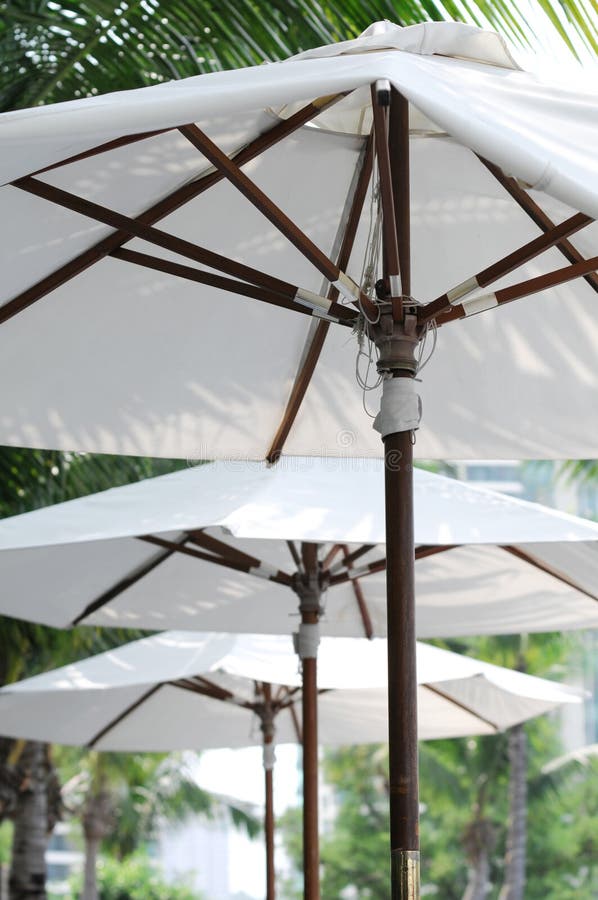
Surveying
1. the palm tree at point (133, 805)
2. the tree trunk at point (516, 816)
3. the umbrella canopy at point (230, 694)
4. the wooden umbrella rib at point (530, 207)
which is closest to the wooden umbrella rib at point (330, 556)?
the umbrella canopy at point (230, 694)

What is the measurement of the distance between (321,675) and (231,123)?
4.69m

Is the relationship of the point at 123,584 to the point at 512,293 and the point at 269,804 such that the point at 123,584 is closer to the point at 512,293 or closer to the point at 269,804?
the point at 269,804

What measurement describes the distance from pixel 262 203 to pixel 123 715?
6309 mm

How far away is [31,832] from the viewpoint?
12.3 m

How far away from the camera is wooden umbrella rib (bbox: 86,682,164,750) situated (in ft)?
28.4

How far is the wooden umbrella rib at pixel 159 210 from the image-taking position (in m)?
3.46

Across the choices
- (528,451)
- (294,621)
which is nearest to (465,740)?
(294,621)

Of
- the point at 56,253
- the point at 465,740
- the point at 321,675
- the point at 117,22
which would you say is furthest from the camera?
the point at 465,740

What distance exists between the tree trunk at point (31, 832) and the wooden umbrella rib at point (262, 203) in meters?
10.1

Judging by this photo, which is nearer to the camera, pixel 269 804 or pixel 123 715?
pixel 269 804

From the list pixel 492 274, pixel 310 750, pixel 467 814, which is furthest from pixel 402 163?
pixel 467 814

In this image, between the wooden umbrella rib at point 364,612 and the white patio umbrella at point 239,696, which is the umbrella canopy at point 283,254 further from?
the white patio umbrella at point 239,696

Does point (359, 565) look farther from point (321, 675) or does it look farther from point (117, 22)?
point (117, 22)

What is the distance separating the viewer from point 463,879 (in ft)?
107
